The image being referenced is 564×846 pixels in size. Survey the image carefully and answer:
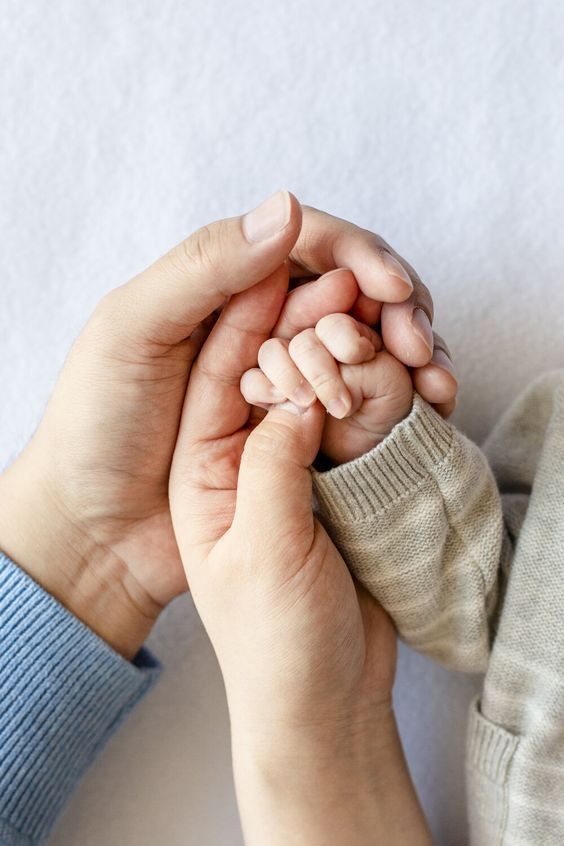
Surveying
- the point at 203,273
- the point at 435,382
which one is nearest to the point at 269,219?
the point at 203,273

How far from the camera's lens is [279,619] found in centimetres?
68

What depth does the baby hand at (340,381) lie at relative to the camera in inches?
25.8

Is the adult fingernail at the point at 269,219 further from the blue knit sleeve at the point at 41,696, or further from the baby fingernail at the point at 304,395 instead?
the blue knit sleeve at the point at 41,696

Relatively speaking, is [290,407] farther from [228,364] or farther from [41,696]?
[41,696]

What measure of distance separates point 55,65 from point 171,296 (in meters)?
0.37

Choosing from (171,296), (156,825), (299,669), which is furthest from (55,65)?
(156,825)

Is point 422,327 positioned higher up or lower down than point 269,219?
lower down

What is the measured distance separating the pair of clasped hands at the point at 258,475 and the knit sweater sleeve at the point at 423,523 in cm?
2

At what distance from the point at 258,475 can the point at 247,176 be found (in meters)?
0.36

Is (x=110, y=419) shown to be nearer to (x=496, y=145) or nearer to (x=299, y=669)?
(x=299, y=669)

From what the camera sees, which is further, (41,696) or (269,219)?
(41,696)

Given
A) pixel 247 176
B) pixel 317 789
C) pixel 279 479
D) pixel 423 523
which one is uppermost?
pixel 247 176

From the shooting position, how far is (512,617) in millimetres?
757

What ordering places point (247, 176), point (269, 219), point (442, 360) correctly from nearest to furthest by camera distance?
point (269, 219)
point (442, 360)
point (247, 176)
